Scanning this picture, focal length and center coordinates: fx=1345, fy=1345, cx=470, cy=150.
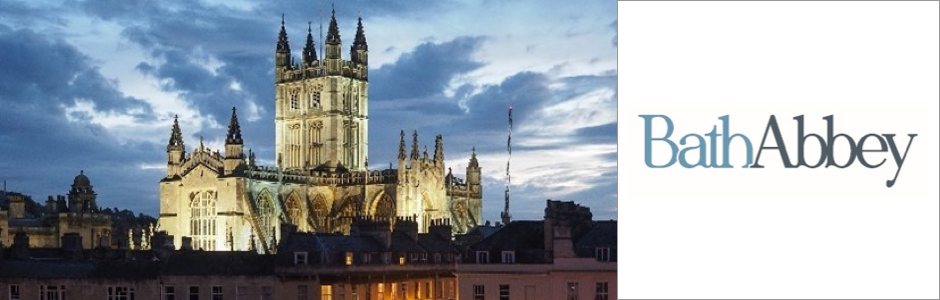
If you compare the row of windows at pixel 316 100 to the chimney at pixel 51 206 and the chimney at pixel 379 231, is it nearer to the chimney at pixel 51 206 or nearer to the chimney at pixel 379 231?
the chimney at pixel 51 206

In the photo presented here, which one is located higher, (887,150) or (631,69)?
(631,69)

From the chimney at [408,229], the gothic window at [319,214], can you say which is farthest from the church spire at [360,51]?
the chimney at [408,229]

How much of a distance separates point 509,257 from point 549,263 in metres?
1.78

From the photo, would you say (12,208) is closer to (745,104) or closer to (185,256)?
(185,256)

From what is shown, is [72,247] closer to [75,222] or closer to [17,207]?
[75,222]

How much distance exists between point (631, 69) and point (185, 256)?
3680 centimetres

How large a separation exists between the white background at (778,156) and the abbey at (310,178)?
6402 centimetres

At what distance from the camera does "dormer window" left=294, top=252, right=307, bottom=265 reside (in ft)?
182

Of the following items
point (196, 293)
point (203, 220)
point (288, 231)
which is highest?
point (203, 220)

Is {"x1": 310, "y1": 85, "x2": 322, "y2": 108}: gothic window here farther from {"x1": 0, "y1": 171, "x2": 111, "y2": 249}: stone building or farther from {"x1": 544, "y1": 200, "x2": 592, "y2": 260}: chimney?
{"x1": 544, "y1": 200, "x2": 592, "y2": 260}: chimney

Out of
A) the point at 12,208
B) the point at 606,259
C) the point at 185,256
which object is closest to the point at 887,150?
the point at 606,259

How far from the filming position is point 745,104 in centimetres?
1950

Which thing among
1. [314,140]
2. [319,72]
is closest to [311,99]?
[319,72]

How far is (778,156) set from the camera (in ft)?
63.6
